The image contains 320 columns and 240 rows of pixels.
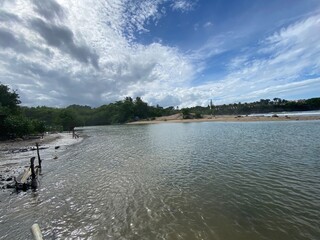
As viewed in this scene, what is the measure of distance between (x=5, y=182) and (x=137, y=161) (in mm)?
11766

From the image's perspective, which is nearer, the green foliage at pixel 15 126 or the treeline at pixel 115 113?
the green foliage at pixel 15 126

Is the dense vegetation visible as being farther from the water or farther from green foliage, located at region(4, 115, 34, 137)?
the water

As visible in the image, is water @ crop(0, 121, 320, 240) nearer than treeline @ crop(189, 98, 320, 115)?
Yes

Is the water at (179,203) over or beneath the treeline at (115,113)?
beneath

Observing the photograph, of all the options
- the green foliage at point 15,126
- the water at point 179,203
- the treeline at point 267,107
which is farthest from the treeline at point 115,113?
the water at point 179,203

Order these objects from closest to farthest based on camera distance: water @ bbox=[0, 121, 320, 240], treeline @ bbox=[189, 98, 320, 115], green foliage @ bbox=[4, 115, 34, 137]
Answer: water @ bbox=[0, 121, 320, 240] < green foliage @ bbox=[4, 115, 34, 137] < treeline @ bbox=[189, 98, 320, 115]

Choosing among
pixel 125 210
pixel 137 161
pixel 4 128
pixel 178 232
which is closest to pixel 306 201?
pixel 178 232

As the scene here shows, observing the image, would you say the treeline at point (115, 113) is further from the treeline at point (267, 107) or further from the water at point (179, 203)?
the water at point (179, 203)

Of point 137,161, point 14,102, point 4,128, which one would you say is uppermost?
point 14,102

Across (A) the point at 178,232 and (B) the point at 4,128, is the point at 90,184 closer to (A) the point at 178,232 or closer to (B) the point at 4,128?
(A) the point at 178,232

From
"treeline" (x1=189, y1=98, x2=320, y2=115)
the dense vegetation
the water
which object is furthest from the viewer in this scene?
"treeline" (x1=189, y1=98, x2=320, y2=115)

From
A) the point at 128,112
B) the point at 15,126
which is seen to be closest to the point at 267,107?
the point at 128,112

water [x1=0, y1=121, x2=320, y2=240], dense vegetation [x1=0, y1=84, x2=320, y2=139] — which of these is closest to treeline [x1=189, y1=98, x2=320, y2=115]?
dense vegetation [x1=0, y1=84, x2=320, y2=139]

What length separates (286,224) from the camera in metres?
8.27
